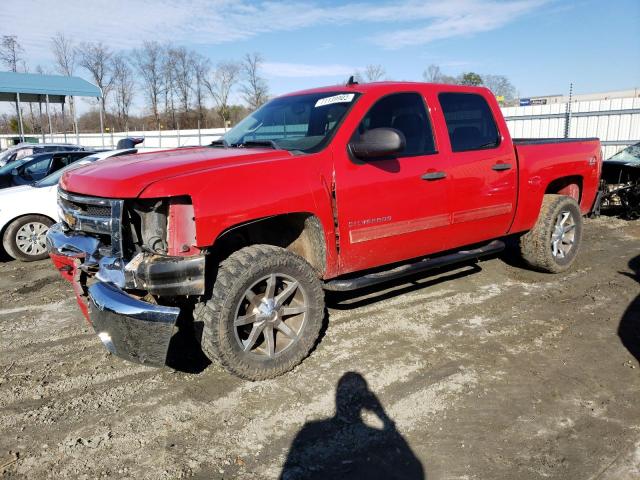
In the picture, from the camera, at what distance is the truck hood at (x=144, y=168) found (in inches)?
124

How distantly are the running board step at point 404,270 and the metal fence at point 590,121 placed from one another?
1194cm

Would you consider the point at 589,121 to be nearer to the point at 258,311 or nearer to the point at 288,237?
the point at 288,237

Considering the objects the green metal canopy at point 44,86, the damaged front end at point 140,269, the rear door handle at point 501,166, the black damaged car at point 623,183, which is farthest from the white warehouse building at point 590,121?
the green metal canopy at point 44,86

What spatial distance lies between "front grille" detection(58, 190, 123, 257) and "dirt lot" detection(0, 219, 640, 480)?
1087 millimetres

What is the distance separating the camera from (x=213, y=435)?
302cm

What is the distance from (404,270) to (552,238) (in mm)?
2538

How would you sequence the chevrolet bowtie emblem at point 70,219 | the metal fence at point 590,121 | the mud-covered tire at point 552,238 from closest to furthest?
the chevrolet bowtie emblem at point 70,219
the mud-covered tire at point 552,238
the metal fence at point 590,121

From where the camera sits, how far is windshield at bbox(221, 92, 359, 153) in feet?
13.3

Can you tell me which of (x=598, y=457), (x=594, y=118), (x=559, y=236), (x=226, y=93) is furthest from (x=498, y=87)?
(x=598, y=457)

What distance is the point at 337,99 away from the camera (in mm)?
4301

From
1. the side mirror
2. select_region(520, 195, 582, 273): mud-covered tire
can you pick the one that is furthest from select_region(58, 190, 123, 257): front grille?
select_region(520, 195, 582, 273): mud-covered tire

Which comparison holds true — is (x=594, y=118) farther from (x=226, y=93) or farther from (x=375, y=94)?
(x=226, y=93)

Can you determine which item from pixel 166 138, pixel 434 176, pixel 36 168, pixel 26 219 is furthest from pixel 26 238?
pixel 166 138

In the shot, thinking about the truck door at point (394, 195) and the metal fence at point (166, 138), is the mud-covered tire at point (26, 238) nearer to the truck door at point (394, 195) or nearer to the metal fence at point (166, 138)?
the truck door at point (394, 195)
